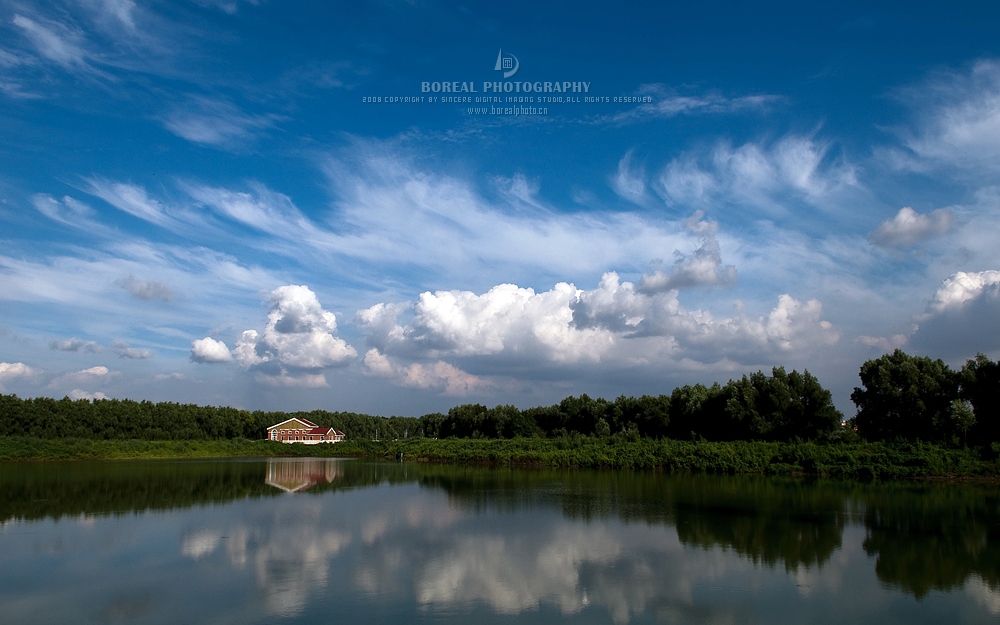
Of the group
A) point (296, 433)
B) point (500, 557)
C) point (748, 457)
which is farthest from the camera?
point (296, 433)

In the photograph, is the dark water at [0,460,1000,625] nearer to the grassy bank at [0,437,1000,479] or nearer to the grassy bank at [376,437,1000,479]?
the grassy bank at [376,437,1000,479]

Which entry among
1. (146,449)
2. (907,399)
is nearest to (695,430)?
(907,399)

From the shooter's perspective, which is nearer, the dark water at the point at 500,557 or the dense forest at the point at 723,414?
the dark water at the point at 500,557

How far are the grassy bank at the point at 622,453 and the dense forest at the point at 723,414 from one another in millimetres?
2104

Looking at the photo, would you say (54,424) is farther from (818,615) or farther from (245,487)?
(818,615)

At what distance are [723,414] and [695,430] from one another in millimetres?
3624

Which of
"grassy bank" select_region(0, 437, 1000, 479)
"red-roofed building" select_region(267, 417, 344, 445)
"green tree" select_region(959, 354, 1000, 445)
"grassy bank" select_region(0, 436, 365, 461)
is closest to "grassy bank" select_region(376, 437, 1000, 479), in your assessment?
"grassy bank" select_region(0, 437, 1000, 479)

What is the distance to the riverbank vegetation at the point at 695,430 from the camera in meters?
35.5

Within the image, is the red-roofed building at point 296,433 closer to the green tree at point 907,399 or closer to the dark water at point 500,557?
the dark water at point 500,557

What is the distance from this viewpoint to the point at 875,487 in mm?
31688

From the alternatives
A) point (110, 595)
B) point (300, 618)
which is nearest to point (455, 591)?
point (300, 618)

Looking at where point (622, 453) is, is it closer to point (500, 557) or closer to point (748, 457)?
point (748, 457)

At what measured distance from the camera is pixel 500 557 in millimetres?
15328

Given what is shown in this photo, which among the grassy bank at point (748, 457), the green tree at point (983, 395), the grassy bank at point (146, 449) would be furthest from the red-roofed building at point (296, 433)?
the green tree at point (983, 395)
